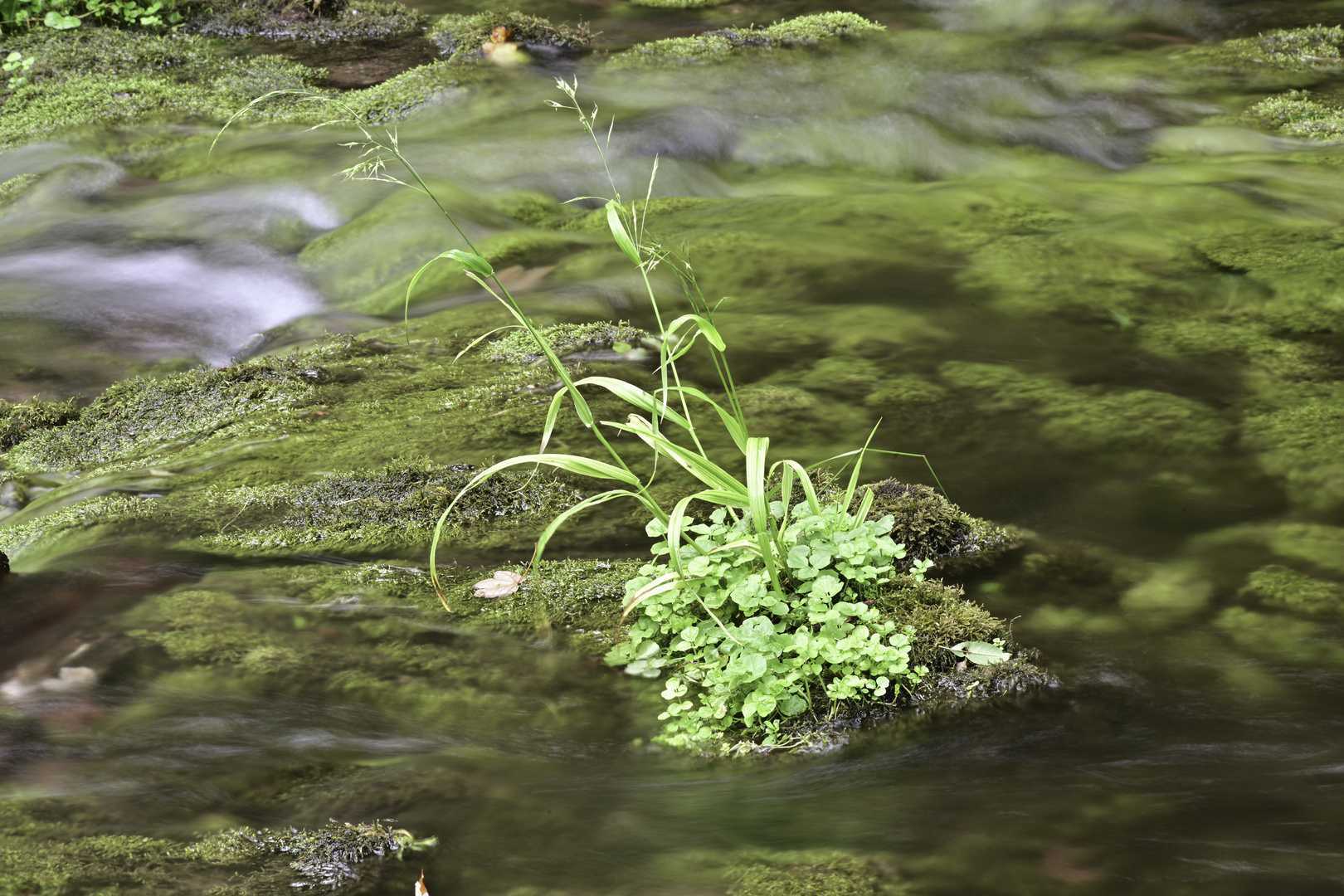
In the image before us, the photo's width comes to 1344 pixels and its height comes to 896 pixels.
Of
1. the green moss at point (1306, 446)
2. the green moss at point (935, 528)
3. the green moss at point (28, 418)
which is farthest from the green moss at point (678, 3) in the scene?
the green moss at point (935, 528)

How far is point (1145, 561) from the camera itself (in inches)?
128

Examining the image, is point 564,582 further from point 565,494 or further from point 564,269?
point 564,269

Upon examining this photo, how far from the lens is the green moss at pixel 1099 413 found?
402 centimetres

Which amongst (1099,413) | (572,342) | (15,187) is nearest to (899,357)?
(1099,413)

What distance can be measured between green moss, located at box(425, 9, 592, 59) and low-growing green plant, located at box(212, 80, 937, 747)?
8.05 m

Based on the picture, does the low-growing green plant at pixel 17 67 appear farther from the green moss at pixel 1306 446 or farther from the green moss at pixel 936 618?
the green moss at pixel 1306 446

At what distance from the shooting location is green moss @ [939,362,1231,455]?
4023 millimetres

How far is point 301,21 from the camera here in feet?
37.4

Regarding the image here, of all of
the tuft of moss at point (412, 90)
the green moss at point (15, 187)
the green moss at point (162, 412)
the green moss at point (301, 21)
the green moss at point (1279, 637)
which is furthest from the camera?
the green moss at point (301, 21)

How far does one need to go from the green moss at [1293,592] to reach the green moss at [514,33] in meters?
8.65

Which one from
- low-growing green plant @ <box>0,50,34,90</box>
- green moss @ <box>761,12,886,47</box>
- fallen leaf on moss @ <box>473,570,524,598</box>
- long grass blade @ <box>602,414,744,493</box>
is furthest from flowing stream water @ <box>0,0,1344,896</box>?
low-growing green plant @ <box>0,50,34,90</box>

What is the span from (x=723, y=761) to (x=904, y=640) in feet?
1.79

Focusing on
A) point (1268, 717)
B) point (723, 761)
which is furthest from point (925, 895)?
point (1268, 717)

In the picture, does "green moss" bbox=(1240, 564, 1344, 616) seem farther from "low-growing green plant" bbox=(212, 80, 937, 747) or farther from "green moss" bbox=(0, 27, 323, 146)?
"green moss" bbox=(0, 27, 323, 146)
